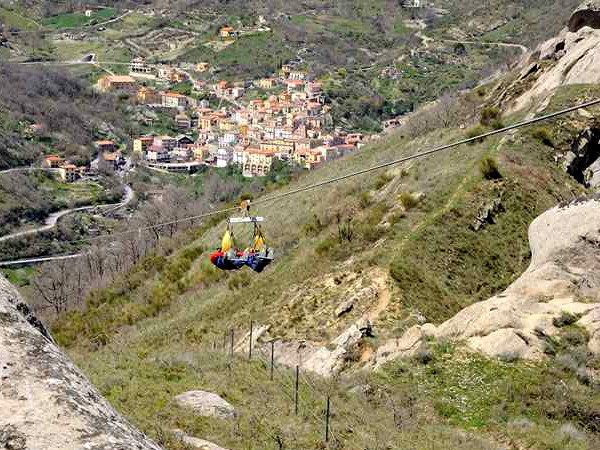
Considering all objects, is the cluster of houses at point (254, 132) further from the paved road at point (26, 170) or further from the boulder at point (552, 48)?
the boulder at point (552, 48)

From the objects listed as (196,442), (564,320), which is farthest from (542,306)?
(196,442)

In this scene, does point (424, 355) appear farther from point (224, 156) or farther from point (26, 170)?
point (224, 156)

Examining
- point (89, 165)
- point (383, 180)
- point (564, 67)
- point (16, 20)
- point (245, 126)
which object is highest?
point (564, 67)

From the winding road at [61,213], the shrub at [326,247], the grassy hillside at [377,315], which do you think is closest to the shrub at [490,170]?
the grassy hillside at [377,315]

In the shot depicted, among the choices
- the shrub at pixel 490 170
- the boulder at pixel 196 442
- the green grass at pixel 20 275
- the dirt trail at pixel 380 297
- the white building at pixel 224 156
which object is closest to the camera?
the boulder at pixel 196 442

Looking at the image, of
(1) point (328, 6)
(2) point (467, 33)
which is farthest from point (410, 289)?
(1) point (328, 6)
